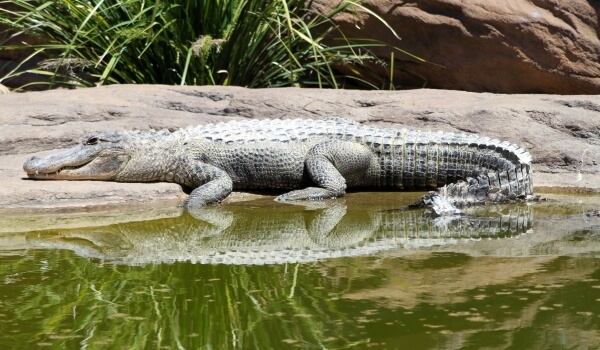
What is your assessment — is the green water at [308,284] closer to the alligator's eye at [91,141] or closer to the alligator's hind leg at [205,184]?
the alligator's hind leg at [205,184]

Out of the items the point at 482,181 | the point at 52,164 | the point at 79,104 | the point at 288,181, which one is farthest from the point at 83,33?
the point at 482,181

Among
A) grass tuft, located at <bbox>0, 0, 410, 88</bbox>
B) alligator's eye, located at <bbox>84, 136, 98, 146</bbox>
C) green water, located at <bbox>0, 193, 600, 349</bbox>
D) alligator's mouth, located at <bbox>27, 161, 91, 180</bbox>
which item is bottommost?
green water, located at <bbox>0, 193, 600, 349</bbox>

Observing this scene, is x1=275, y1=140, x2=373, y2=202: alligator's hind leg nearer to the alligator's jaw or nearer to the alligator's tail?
the alligator's tail

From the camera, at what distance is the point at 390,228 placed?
4410mm

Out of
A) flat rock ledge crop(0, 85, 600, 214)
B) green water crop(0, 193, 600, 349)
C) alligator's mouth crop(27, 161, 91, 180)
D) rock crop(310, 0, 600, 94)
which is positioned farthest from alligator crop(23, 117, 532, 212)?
rock crop(310, 0, 600, 94)

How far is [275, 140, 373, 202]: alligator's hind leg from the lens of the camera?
5.75 metres

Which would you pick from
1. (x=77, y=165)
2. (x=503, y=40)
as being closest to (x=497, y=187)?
(x=77, y=165)

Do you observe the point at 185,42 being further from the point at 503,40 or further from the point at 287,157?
the point at 503,40

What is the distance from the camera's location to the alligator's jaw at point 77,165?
5773 millimetres

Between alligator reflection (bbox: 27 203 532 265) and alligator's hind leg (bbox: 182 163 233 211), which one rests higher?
alligator's hind leg (bbox: 182 163 233 211)

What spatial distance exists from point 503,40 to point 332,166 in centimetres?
376

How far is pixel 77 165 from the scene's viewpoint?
19.6ft

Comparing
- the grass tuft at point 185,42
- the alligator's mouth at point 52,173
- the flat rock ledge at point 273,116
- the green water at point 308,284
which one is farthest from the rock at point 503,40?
the green water at point 308,284

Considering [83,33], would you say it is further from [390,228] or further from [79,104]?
[390,228]
